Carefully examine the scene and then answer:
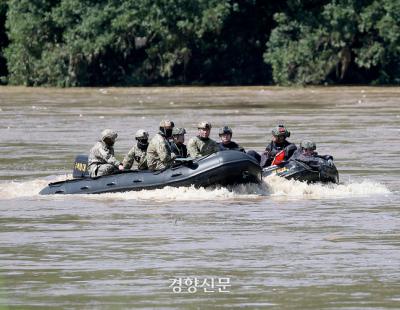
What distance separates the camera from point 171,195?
22.1m

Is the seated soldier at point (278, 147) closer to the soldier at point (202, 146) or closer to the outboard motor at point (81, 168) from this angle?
the soldier at point (202, 146)

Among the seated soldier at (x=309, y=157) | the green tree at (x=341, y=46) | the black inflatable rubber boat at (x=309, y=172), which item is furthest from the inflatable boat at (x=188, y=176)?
the green tree at (x=341, y=46)

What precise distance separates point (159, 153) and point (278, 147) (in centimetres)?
243

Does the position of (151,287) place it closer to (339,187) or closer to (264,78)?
(339,187)

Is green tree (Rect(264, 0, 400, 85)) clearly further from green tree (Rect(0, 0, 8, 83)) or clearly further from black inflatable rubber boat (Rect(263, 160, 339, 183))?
black inflatable rubber boat (Rect(263, 160, 339, 183))

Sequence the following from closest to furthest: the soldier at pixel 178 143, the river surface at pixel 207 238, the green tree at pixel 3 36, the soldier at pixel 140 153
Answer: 1. the river surface at pixel 207 238
2. the soldier at pixel 178 143
3. the soldier at pixel 140 153
4. the green tree at pixel 3 36

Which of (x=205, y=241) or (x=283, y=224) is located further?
(x=283, y=224)

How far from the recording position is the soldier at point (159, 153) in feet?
74.1

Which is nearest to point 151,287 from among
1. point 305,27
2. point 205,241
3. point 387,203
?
point 205,241

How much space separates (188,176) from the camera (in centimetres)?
2227

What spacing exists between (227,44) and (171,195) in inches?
1834

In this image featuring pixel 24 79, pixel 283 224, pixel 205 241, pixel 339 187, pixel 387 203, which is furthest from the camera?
pixel 24 79

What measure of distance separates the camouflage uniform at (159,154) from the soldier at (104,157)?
20.0 inches

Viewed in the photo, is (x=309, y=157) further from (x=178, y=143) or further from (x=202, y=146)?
(x=178, y=143)
